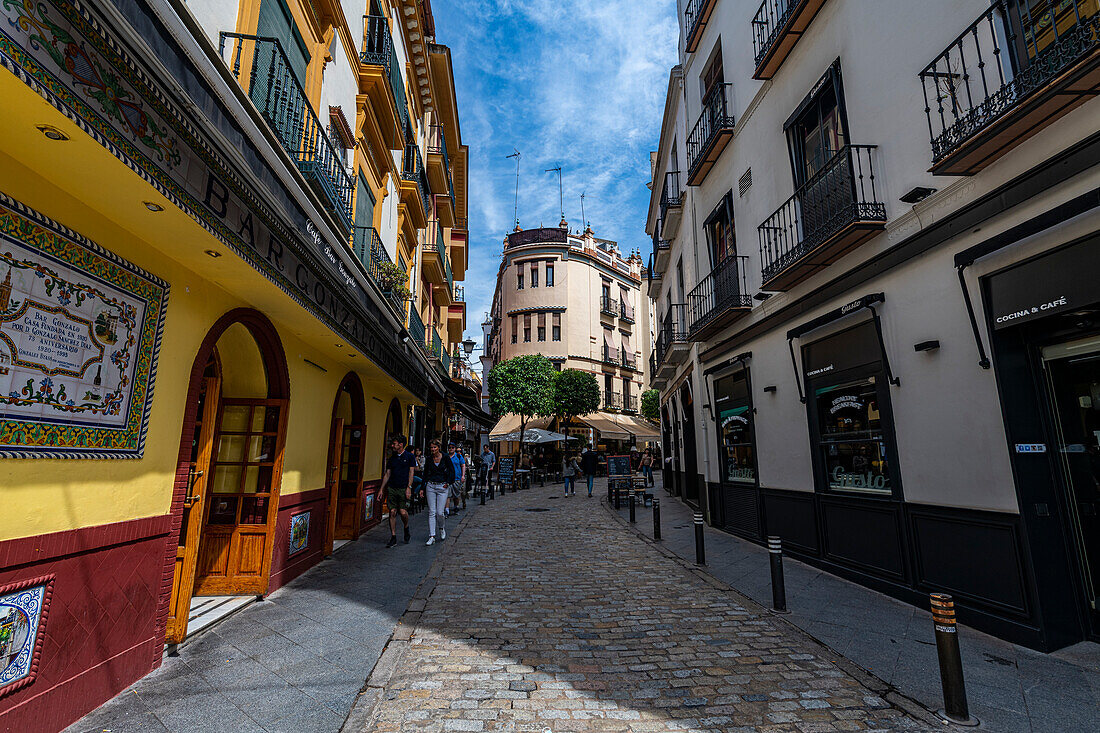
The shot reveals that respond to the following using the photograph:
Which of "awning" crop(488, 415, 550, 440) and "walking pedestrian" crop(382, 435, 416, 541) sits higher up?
"awning" crop(488, 415, 550, 440)

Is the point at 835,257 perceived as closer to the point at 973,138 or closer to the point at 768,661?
the point at 973,138

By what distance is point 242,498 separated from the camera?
651 centimetres

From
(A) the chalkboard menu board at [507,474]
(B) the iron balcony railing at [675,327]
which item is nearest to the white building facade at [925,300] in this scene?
(B) the iron balcony railing at [675,327]

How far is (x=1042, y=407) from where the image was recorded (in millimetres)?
4984

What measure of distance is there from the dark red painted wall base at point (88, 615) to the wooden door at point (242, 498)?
2.09 m

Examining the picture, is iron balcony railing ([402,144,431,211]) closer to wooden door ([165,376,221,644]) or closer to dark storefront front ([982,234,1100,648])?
wooden door ([165,376,221,644])

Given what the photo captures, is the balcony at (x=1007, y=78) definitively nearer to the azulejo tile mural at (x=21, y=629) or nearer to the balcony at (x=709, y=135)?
the balcony at (x=709, y=135)

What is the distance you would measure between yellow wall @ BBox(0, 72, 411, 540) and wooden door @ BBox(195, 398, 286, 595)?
31.2 inches

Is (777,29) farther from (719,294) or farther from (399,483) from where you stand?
(399,483)

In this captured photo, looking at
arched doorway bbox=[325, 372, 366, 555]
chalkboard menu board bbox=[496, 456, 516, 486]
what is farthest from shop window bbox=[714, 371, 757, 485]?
chalkboard menu board bbox=[496, 456, 516, 486]

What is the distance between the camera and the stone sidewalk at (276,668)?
350cm

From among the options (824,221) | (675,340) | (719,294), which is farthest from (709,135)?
(675,340)

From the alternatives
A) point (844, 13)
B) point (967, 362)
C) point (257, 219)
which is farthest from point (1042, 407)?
point (257, 219)

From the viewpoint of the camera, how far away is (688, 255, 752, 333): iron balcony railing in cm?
1070
